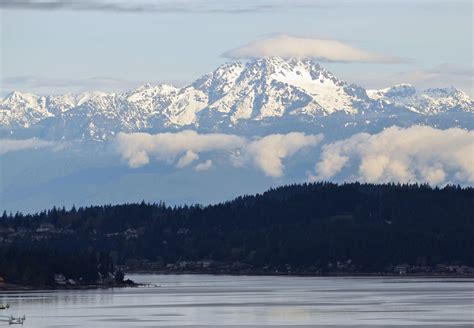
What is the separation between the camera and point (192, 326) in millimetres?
192375

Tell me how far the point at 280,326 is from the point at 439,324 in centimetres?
1780

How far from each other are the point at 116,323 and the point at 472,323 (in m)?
40.5

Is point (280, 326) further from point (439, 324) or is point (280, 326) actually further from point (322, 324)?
point (439, 324)

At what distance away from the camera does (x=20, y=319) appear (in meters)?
196

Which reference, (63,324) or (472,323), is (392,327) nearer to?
(472,323)

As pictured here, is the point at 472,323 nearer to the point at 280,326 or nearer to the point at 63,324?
the point at 280,326

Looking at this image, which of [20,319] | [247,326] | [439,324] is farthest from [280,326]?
[20,319]

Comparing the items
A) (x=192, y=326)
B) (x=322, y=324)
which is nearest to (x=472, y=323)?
(x=322, y=324)

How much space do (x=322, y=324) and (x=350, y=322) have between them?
394 cm

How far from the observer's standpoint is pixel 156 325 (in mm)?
193375

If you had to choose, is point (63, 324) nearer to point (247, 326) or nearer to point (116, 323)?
point (116, 323)

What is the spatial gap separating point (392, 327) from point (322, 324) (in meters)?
10.4

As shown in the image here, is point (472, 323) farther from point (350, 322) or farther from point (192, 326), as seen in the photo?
point (192, 326)

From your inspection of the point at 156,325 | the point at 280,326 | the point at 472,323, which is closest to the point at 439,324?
the point at 472,323
